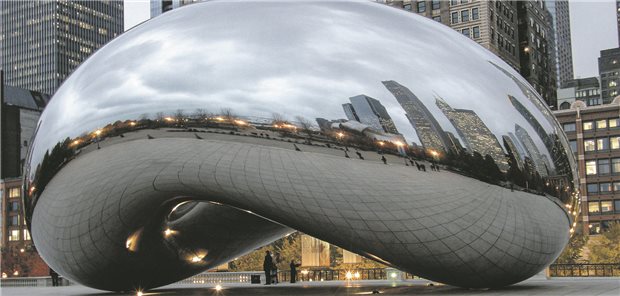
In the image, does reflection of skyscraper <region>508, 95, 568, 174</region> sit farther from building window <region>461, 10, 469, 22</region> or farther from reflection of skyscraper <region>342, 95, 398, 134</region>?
building window <region>461, 10, 469, 22</region>

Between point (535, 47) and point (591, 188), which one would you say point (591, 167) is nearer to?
point (591, 188)

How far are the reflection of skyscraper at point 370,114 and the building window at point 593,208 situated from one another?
9728cm

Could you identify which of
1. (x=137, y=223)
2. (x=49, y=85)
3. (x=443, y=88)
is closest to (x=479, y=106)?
(x=443, y=88)

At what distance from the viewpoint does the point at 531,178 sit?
420 inches

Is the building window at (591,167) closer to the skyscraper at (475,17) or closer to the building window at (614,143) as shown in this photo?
the building window at (614,143)

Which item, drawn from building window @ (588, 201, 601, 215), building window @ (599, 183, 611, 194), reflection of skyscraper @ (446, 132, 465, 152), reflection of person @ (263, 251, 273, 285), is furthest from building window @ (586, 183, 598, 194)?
reflection of skyscraper @ (446, 132, 465, 152)

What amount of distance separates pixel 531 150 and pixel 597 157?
96.4 meters

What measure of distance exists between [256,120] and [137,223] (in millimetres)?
3219

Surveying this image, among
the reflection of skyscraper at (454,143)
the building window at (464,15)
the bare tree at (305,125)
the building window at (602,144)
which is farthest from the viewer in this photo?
the building window at (464,15)

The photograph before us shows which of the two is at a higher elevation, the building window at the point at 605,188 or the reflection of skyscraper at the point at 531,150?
the building window at the point at 605,188

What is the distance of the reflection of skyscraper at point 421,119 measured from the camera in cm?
1002

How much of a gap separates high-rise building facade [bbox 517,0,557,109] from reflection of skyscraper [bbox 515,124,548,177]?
112 m

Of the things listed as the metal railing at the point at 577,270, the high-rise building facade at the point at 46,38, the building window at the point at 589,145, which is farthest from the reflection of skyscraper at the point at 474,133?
the high-rise building facade at the point at 46,38

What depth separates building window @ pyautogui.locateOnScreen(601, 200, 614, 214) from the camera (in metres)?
98.8
